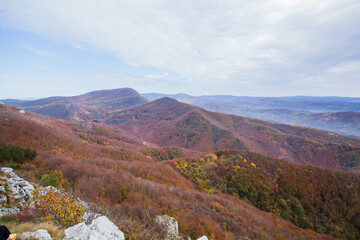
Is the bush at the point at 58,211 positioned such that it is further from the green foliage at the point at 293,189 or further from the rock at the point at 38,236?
the green foliage at the point at 293,189

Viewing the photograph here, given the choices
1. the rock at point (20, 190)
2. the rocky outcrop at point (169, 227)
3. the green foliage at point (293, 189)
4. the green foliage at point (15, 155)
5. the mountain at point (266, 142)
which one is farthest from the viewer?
the mountain at point (266, 142)

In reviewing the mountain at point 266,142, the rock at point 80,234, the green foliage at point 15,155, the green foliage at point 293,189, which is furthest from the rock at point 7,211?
the mountain at point 266,142

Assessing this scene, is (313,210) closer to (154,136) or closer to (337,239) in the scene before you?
(337,239)

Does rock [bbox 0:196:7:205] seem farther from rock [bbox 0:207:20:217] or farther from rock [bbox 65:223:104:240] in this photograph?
rock [bbox 65:223:104:240]

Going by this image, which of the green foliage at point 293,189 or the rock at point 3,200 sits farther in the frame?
the green foliage at point 293,189

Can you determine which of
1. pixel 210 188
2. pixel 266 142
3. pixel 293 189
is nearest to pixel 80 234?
pixel 210 188

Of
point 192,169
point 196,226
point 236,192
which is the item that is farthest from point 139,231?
point 192,169
